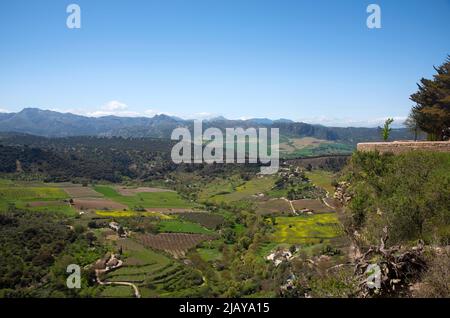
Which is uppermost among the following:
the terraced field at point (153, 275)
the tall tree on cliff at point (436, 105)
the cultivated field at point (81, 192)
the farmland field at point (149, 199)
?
the tall tree on cliff at point (436, 105)

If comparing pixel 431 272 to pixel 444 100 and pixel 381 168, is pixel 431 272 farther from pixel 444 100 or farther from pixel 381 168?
pixel 444 100

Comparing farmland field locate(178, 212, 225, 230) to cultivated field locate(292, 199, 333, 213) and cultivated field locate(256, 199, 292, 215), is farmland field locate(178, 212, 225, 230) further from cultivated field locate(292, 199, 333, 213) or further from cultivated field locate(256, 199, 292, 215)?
cultivated field locate(292, 199, 333, 213)

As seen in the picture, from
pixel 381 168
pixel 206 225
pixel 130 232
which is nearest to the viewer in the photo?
pixel 381 168

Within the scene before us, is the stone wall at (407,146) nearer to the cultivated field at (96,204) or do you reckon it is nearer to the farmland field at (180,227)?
the farmland field at (180,227)

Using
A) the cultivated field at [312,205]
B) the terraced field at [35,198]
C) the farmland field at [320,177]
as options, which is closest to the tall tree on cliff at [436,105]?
the cultivated field at [312,205]

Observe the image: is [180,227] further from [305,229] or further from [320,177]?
[320,177]
